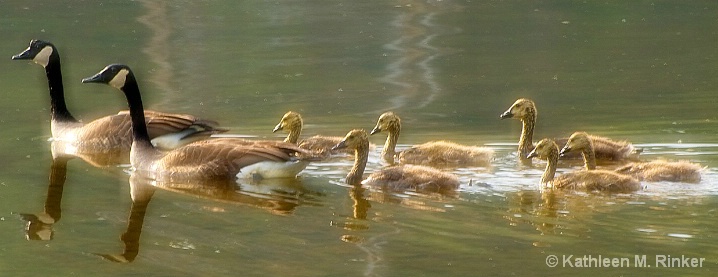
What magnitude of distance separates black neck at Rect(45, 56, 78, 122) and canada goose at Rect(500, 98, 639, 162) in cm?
491

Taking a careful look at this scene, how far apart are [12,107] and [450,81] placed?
5.79 m

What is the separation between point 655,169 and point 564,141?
5.55 ft

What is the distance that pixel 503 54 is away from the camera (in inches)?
835

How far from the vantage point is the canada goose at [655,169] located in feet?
35.8

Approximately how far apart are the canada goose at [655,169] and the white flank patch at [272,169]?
237cm

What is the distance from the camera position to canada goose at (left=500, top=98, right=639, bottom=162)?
12.5 m

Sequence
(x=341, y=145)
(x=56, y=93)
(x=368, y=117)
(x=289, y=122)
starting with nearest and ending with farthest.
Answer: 1. (x=341, y=145)
2. (x=289, y=122)
3. (x=56, y=93)
4. (x=368, y=117)

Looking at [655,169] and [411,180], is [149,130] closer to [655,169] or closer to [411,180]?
[411,180]

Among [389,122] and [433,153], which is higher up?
[389,122]

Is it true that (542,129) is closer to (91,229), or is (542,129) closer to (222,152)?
(222,152)

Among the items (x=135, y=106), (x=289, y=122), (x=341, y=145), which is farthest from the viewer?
(x=289, y=122)

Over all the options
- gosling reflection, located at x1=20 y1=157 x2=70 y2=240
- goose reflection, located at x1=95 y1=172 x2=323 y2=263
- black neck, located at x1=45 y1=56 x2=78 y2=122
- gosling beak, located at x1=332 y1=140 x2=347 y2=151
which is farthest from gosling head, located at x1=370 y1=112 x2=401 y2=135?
black neck, located at x1=45 y1=56 x2=78 y2=122

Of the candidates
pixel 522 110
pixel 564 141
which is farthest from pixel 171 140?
pixel 564 141

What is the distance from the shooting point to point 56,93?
15016 millimetres
